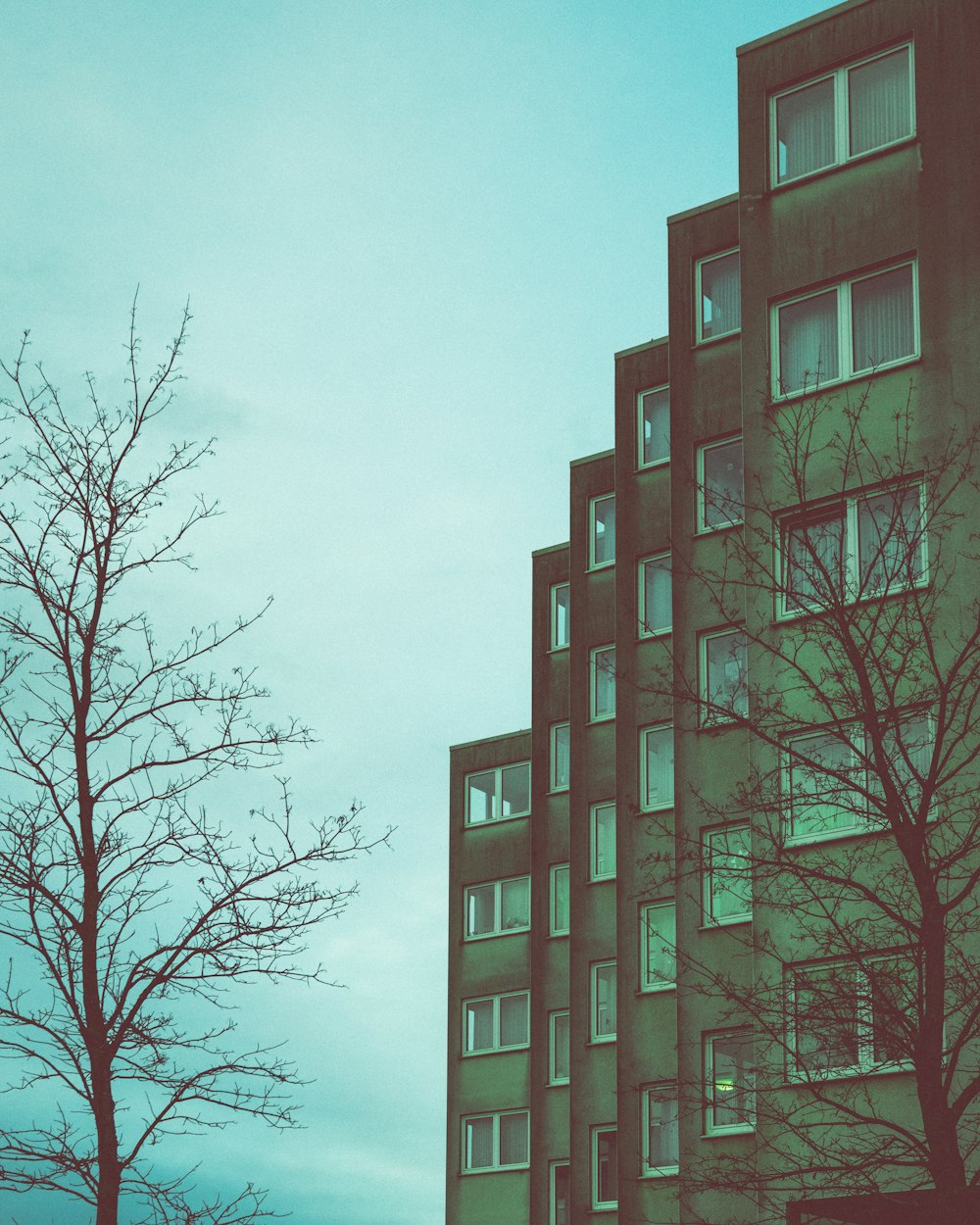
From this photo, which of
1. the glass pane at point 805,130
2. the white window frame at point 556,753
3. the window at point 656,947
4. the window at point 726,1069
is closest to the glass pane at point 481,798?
the white window frame at point 556,753

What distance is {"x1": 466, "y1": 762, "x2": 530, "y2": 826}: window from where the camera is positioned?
4172 cm

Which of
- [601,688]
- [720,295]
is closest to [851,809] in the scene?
[720,295]

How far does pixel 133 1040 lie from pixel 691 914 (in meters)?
15.0

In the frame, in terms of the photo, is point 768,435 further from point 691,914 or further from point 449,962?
point 449,962

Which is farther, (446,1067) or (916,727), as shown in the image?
(446,1067)

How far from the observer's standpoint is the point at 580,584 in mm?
37219

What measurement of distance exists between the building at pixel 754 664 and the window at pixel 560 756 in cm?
103

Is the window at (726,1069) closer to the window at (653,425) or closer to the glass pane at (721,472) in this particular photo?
the glass pane at (721,472)

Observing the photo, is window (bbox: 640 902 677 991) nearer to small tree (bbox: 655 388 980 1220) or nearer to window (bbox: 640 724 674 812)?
window (bbox: 640 724 674 812)

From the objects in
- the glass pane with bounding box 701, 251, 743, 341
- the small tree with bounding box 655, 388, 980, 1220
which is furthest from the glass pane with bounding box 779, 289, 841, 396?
the glass pane with bounding box 701, 251, 743, 341

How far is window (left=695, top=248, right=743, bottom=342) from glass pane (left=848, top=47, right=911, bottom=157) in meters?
4.37

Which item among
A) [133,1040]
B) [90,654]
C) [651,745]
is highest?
[651,745]

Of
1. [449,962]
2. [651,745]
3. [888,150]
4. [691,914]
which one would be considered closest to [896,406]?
[888,150]

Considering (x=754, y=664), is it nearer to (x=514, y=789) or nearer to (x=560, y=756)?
(x=560, y=756)
